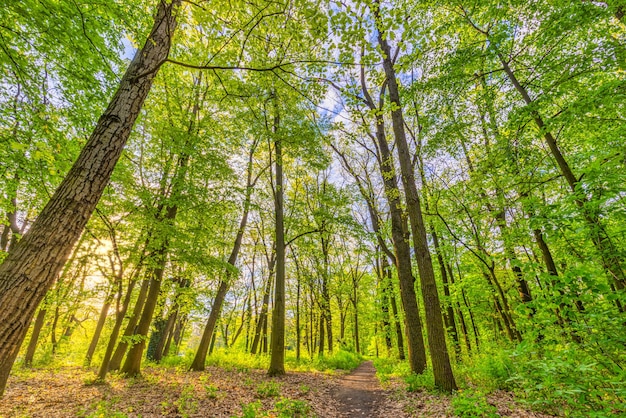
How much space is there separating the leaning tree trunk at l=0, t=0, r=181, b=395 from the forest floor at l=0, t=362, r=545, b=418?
369 cm

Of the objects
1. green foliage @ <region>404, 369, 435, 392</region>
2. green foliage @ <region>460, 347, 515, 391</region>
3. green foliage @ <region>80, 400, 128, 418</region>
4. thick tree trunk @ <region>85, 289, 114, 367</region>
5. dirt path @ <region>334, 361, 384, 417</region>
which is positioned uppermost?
thick tree trunk @ <region>85, 289, 114, 367</region>

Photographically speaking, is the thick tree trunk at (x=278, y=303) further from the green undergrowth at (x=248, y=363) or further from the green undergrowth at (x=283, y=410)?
the green undergrowth at (x=283, y=410)

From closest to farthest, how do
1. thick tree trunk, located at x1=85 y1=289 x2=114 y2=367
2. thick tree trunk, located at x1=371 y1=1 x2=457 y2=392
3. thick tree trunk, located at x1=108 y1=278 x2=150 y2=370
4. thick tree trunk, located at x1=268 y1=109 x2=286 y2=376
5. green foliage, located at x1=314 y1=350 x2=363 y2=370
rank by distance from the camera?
thick tree trunk, located at x1=371 y1=1 x2=457 y2=392, thick tree trunk, located at x1=85 y1=289 x2=114 y2=367, thick tree trunk, located at x1=108 y1=278 x2=150 y2=370, thick tree trunk, located at x1=268 y1=109 x2=286 y2=376, green foliage, located at x1=314 y1=350 x2=363 y2=370

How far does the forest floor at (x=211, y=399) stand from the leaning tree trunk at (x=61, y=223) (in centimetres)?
369

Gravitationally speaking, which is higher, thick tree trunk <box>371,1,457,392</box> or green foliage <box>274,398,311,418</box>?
thick tree trunk <box>371,1,457,392</box>

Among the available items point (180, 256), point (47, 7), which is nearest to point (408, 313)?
point (180, 256)

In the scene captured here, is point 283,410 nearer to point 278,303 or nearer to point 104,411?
point 104,411

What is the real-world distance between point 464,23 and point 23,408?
46.0 ft

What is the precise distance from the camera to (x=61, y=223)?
280cm

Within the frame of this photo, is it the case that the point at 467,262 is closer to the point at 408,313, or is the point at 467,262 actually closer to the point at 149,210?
the point at 408,313

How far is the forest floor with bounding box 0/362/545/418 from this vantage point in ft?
17.6

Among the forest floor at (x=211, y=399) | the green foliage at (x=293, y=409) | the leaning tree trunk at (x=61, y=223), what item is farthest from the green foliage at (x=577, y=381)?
the leaning tree trunk at (x=61, y=223)

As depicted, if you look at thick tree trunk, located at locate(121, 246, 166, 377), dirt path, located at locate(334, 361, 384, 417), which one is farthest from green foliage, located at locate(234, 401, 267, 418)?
thick tree trunk, located at locate(121, 246, 166, 377)

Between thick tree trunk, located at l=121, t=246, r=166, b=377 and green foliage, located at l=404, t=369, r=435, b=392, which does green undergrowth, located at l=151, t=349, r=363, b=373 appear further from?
green foliage, located at l=404, t=369, r=435, b=392
